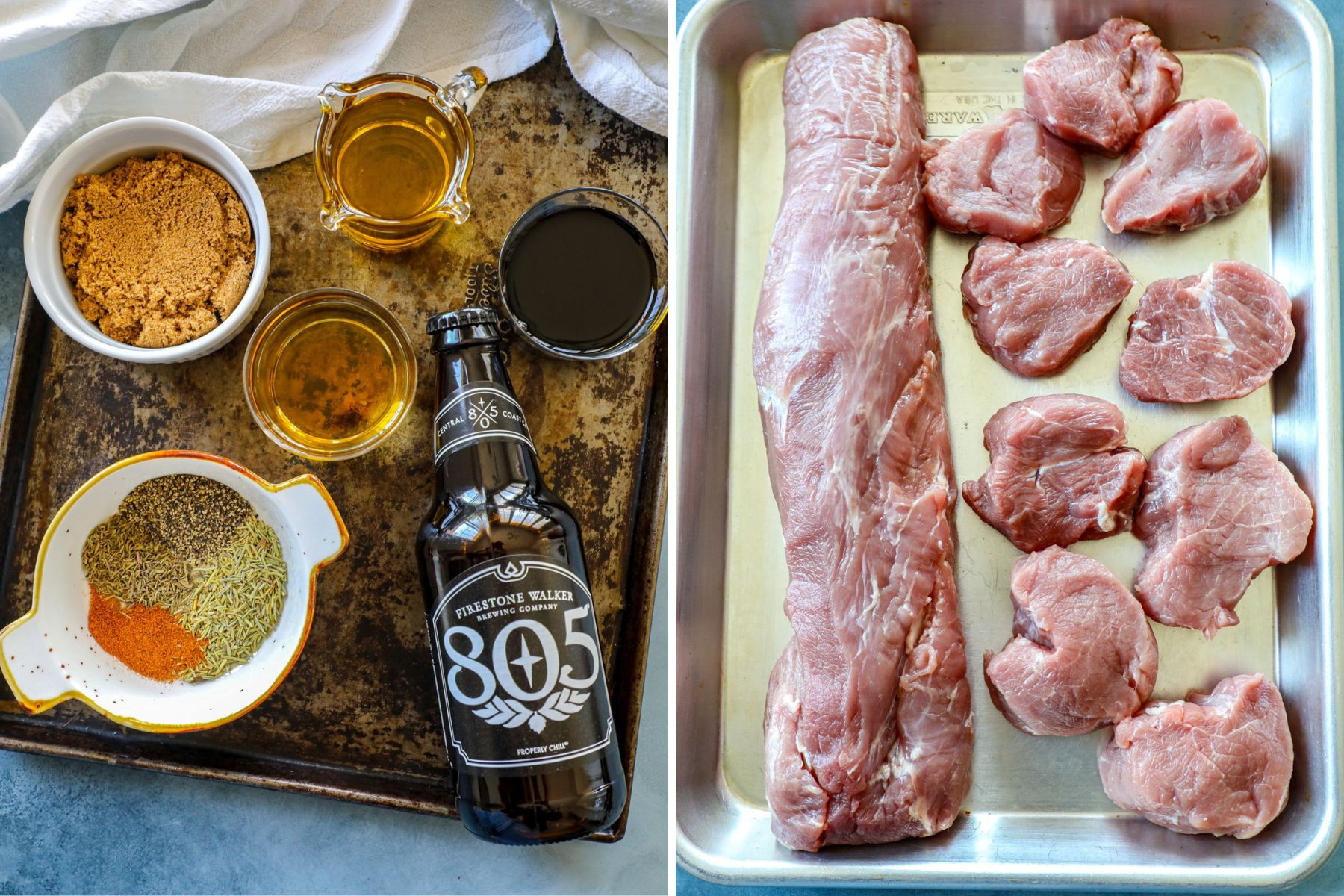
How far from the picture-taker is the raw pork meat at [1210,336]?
129cm

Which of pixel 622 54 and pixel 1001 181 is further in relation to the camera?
pixel 622 54

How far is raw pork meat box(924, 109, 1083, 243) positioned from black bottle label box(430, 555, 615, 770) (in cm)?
70

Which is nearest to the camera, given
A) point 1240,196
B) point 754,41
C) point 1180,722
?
point 1180,722

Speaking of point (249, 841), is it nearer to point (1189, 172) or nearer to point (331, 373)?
point (331, 373)

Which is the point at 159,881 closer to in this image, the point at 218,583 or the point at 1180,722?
Result: the point at 218,583

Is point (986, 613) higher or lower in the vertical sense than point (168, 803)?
higher

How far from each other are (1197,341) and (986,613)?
438mm

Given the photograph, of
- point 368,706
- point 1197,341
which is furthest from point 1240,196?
point 368,706

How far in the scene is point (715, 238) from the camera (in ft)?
4.63

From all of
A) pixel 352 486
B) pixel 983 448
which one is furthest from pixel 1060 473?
pixel 352 486

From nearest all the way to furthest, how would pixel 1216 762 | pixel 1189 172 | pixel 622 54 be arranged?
pixel 1216 762 < pixel 1189 172 < pixel 622 54

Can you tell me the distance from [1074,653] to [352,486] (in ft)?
3.15

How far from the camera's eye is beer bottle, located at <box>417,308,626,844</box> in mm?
1229

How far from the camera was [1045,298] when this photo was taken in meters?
1.31
